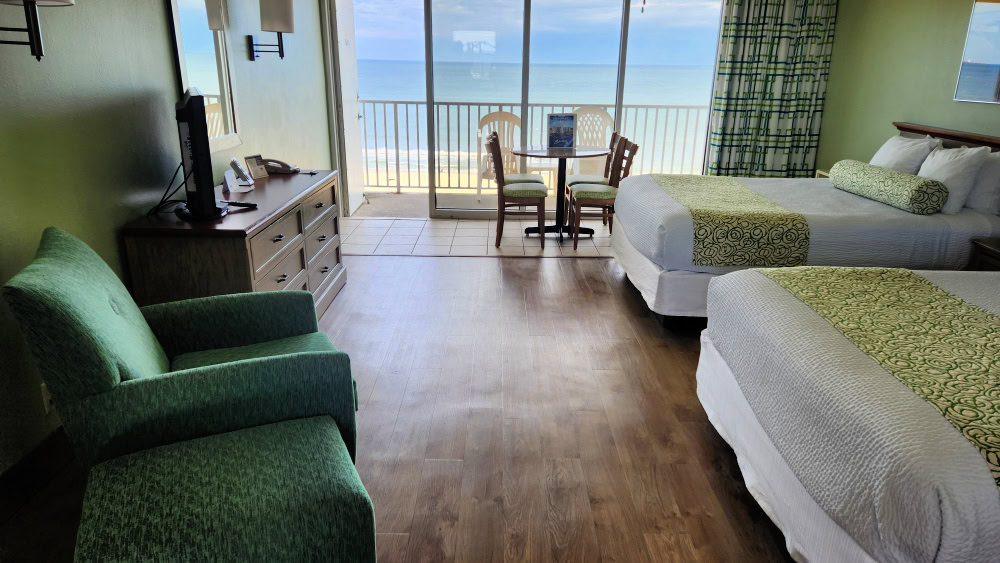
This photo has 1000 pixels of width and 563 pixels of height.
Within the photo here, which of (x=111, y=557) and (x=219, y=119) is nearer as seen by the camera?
(x=111, y=557)

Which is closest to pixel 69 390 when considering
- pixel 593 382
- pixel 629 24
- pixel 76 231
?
pixel 76 231

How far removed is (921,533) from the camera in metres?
1.20

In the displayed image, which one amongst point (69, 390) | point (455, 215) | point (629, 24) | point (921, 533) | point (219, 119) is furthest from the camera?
point (455, 215)

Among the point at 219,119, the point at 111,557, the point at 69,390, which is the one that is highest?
the point at 219,119

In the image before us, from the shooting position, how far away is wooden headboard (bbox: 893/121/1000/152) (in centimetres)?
344

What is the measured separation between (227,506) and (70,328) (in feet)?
1.77

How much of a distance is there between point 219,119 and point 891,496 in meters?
3.25

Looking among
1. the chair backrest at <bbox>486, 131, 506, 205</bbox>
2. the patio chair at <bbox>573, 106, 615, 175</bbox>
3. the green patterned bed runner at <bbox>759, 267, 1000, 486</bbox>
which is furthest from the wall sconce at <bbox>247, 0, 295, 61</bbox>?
the green patterned bed runner at <bbox>759, 267, 1000, 486</bbox>

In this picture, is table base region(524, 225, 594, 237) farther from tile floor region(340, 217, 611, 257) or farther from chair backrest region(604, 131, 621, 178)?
chair backrest region(604, 131, 621, 178)

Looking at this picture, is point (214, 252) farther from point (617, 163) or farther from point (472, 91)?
point (472, 91)

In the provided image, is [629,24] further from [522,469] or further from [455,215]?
[522,469]

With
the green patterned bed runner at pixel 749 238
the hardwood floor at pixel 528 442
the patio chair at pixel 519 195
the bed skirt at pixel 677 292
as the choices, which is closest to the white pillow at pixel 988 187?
the green patterned bed runner at pixel 749 238

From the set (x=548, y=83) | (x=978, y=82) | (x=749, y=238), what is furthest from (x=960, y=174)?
Answer: (x=548, y=83)

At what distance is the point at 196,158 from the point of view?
8.32 feet
